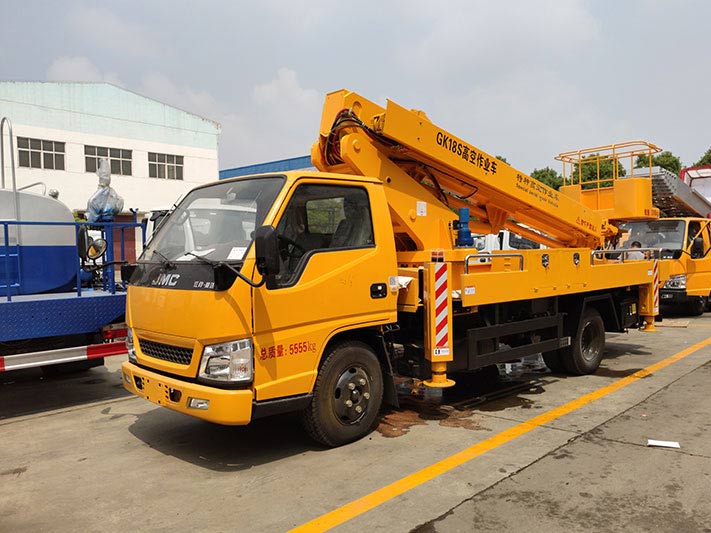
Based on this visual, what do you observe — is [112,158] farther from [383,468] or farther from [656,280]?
[383,468]

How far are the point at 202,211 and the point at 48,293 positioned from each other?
266 centimetres

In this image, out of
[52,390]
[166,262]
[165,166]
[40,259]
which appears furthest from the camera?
[165,166]

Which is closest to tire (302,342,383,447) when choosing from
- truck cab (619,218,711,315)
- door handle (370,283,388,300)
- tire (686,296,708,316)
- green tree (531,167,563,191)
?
door handle (370,283,388,300)

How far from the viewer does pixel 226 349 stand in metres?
4.00

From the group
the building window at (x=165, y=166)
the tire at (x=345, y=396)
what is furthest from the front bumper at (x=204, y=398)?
the building window at (x=165, y=166)

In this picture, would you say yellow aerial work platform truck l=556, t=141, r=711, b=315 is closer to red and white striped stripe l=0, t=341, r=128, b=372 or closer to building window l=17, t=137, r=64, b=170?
red and white striped stripe l=0, t=341, r=128, b=372

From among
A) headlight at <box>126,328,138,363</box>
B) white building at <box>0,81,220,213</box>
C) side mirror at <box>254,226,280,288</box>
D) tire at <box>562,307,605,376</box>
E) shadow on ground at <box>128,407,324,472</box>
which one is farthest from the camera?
white building at <box>0,81,220,213</box>

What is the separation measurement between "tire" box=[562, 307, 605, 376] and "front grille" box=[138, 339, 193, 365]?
496cm

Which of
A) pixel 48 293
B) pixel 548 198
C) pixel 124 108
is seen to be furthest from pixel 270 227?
pixel 124 108

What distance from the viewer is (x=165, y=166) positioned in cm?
3011

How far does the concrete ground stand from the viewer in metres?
3.50

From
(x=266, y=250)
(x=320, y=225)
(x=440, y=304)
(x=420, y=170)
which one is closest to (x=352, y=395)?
(x=440, y=304)

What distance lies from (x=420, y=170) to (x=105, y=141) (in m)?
25.6

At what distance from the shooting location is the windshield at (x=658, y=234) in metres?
12.5
